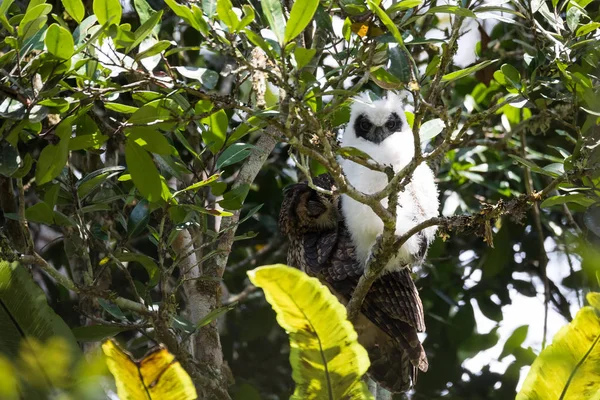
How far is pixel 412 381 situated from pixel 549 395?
8.06ft

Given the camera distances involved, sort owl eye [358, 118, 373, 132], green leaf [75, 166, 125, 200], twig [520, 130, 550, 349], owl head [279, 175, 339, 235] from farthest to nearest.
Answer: twig [520, 130, 550, 349]
owl eye [358, 118, 373, 132]
owl head [279, 175, 339, 235]
green leaf [75, 166, 125, 200]

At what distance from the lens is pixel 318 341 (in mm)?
1475

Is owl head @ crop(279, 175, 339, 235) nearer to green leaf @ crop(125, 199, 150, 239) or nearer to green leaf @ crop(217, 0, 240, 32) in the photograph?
green leaf @ crop(125, 199, 150, 239)

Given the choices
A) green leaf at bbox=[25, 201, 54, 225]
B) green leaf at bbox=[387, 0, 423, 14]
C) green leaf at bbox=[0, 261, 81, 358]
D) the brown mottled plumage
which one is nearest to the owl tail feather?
the brown mottled plumage

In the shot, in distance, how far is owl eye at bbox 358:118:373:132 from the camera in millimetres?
4223

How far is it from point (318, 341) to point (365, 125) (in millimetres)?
2858

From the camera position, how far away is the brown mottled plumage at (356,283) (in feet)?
12.4

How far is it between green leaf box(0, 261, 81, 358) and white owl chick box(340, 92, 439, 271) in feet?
6.79

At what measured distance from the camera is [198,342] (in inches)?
140

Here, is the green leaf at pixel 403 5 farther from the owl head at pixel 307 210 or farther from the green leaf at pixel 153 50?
the owl head at pixel 307 210

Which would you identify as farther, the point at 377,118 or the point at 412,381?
the point at 377,118

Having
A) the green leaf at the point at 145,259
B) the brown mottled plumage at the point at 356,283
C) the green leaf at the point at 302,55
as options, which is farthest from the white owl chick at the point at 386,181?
the green leaf at the point at 302,55

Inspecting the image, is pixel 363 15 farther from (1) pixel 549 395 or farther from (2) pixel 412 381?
(2) pixel 412 381

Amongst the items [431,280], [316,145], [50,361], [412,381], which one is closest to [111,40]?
[316,145]
